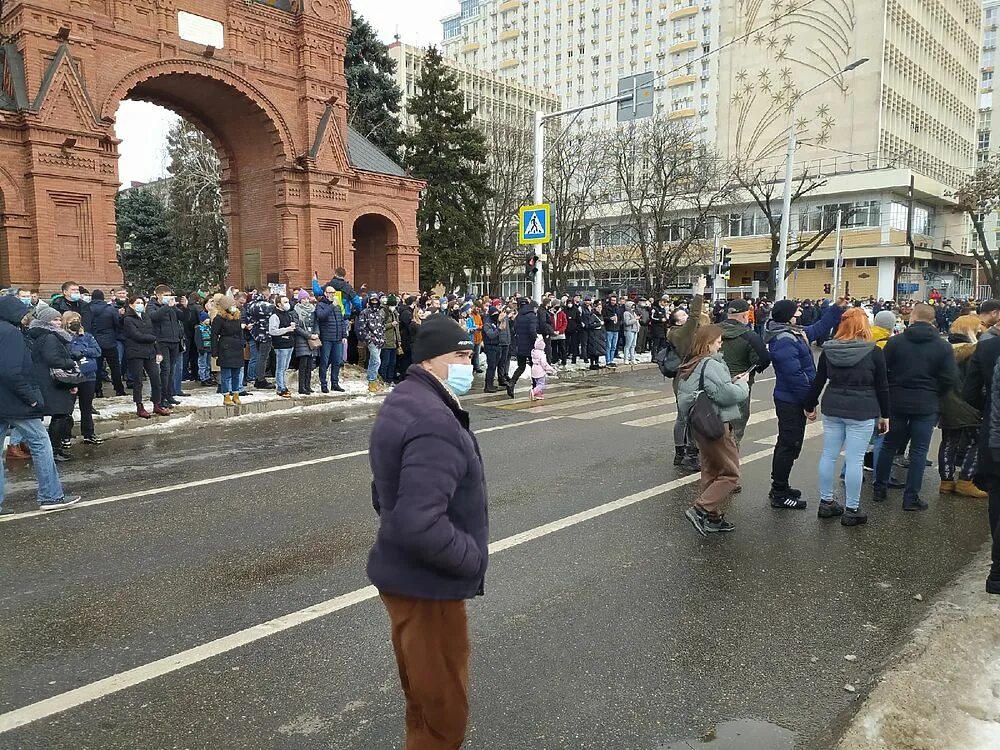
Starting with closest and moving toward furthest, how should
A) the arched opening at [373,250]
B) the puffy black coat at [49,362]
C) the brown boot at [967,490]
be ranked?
the brown boot at [967,490], the puffy black coat at [49,362], the arched opening at [373,250]

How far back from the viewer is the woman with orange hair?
19.7 feet

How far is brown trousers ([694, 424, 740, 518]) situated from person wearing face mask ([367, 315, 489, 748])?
383 cm

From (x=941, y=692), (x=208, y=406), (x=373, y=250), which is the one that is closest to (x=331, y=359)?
(x=208, y=406)

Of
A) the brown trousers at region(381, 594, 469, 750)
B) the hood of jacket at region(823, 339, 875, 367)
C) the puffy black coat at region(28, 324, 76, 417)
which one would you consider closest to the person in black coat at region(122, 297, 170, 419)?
the puffy black coat at region(28, 324, 76, 417)

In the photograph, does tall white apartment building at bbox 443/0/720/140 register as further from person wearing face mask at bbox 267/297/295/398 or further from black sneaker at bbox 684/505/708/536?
black sneaker at bbox 684/505/708/536

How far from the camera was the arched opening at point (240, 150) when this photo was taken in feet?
70.6

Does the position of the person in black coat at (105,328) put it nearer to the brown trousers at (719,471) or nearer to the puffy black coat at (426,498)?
the brown trousers at (719,471)

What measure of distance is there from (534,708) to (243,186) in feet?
78.8

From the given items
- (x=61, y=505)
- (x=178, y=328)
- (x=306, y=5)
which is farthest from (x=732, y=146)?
(x=61, y=505)

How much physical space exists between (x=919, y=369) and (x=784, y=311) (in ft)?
4.17

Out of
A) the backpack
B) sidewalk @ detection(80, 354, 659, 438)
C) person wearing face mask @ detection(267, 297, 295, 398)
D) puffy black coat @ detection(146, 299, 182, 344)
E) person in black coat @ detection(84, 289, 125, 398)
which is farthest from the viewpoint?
person wearing face mask @ detection(267, 297, 295, 398)

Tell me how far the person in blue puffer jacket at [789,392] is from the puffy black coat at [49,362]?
22.9ft

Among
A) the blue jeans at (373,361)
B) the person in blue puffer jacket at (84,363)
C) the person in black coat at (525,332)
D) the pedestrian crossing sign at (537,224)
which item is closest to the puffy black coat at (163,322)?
the person in blue puffer jacket at (84,363)

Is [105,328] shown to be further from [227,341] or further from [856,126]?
[856,126]
